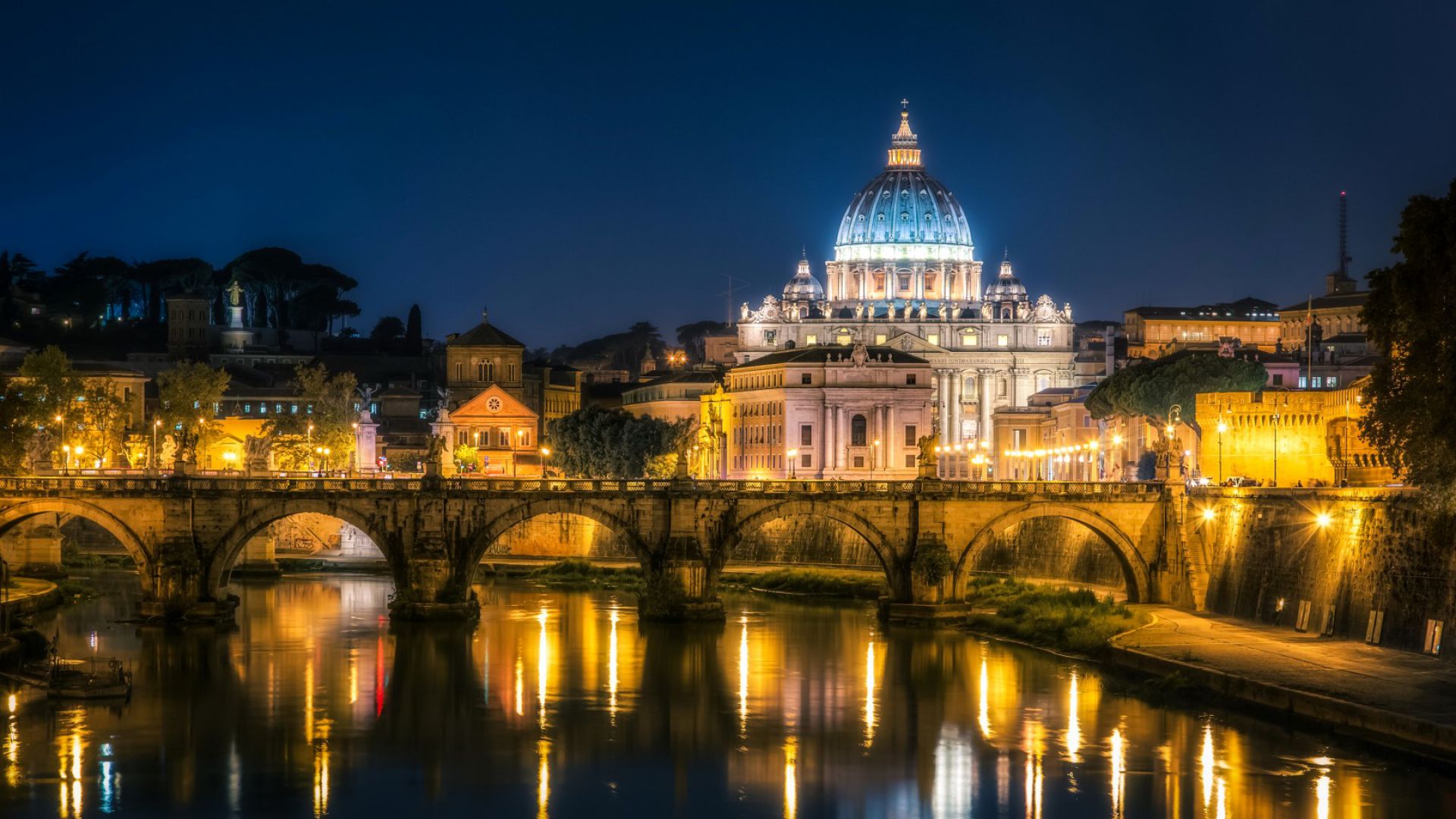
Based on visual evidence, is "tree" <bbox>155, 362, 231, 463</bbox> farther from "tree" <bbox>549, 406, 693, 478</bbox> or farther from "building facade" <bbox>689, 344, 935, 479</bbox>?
"building facade" <bbox>689, 344, 935, 479</bbox>

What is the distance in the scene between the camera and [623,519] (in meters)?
68.2

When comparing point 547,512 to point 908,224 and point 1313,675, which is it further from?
point 908,224

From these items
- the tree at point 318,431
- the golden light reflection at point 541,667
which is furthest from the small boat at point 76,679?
the tree at point 318,431

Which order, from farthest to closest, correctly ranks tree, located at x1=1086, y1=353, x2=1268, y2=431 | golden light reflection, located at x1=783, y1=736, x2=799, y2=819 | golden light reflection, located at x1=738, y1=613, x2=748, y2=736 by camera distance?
tree, located at x1=1086, y1=353, x2=1268, y2=431 → golden light reflection, located at x1=738, y1=613, x2=748, y2=736 → golden light reflection, located at x1=783, y1=736, x2=799, y2=819

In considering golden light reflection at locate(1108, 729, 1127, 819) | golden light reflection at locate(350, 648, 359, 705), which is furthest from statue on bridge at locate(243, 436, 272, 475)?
golden light reflection at locate(1108, 729, 1127, 819)

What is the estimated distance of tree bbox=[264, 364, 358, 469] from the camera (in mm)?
112438

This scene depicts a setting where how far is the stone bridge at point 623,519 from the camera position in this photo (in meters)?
67.3

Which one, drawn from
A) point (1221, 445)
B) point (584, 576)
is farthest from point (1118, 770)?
point (584, 576)

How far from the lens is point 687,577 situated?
6775 cm

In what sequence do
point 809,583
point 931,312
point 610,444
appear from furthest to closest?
point 931,312 < point 610,444 < point 809,583

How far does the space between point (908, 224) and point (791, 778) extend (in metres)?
153

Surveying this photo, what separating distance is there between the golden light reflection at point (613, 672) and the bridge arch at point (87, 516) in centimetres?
1452

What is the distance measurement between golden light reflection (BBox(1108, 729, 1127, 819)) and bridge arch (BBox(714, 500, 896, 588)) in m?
20.0

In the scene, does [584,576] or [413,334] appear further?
[413,334]
